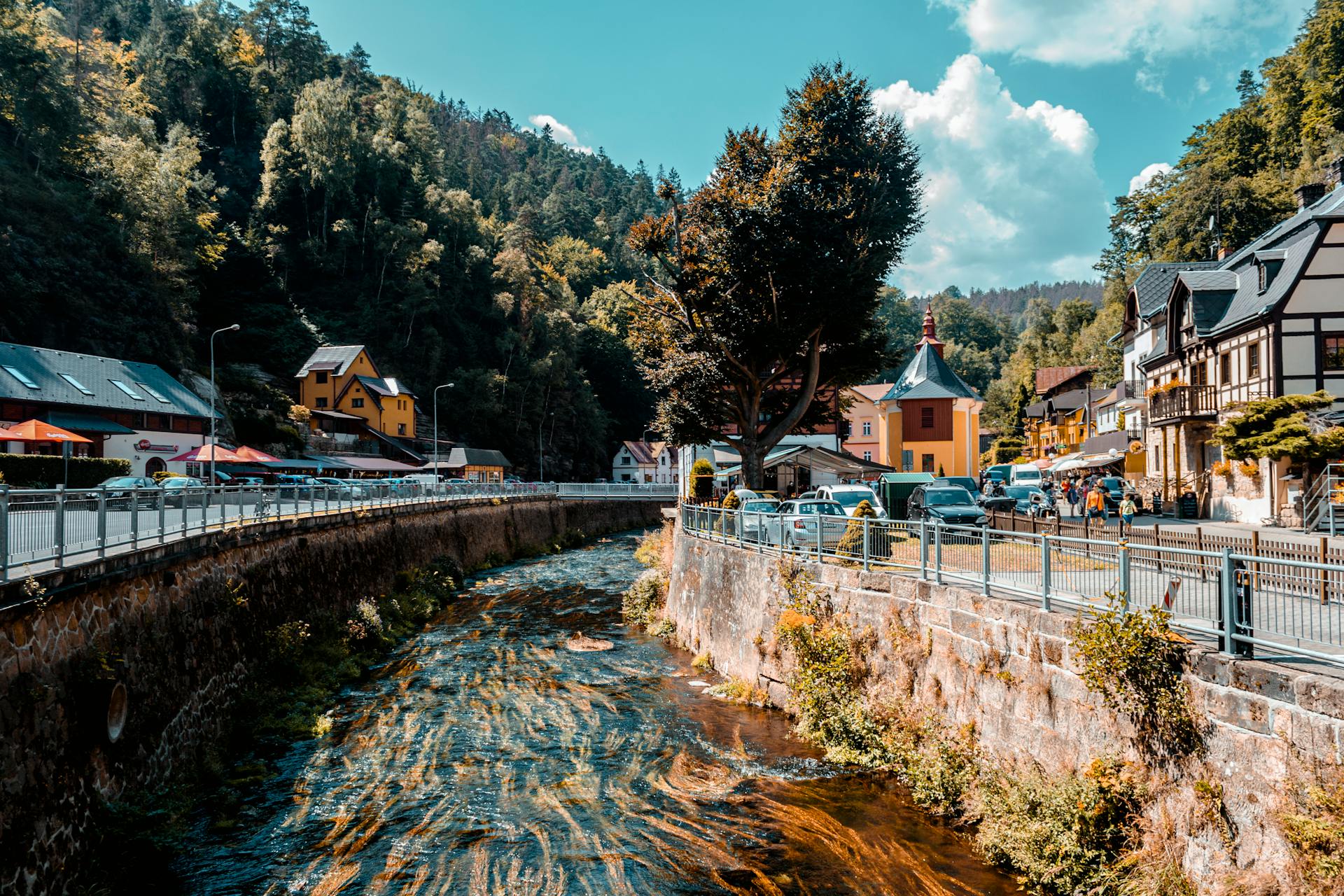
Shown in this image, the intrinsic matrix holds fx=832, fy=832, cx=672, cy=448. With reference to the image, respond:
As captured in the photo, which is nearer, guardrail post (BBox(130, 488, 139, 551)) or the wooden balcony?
guardrail post (BBox(130, 488, 139, 551))

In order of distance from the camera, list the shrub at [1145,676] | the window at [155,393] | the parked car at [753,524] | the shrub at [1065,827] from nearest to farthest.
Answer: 1. the shrub at [1145,676]
2. the shrub at [1065,827]
3. the parked car at [753,524]
4. the window at [155,393]

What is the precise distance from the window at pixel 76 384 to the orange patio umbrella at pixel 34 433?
14046 mm

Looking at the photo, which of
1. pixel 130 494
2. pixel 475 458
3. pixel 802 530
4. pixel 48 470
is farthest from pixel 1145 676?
pixel 475 458

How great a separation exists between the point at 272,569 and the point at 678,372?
1739cm

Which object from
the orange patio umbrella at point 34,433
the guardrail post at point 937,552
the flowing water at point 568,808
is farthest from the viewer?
the orange patio umbrella at point 34,433

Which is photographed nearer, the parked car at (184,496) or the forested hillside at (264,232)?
the parked car at (184,496)

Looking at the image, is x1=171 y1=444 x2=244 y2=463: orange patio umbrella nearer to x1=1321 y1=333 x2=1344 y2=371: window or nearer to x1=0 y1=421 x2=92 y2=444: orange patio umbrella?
x1=0 y1=421 x2=92 y2=444: orange patio umbrella

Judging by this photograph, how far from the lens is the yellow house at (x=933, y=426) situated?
2532 inches

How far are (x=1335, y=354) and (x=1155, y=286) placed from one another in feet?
59.3

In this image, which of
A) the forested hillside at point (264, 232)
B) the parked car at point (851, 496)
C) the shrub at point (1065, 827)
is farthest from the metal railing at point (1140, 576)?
the forested hillside at point (264, 232)

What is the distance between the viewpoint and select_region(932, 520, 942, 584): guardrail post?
12.4 meters

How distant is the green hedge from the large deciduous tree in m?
22.5

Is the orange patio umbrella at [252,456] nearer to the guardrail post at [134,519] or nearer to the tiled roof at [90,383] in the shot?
the tiled roof at [90,383]

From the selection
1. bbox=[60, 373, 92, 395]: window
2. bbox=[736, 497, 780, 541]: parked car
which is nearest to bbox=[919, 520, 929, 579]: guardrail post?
bbox=[736, 497, 780, 541]: parked car
